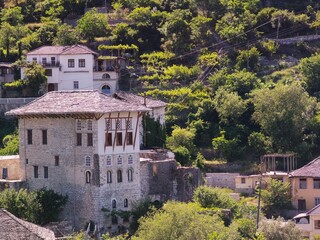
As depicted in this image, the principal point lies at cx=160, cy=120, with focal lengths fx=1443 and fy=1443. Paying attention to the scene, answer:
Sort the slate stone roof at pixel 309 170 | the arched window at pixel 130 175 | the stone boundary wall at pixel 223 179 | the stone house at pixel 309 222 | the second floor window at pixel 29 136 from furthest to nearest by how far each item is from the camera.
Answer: the stone boundary wall at pixel 223 179, the slate stone roof at pixel 309 170, the stone house at pixel 309 222, the second floor window at pixel 29 136, the arched window at pixel 130 175

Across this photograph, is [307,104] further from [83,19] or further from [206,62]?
[83,19]

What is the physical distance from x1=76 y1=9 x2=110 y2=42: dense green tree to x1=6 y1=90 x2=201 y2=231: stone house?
29.3 metres

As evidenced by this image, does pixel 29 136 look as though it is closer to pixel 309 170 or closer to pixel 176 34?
pixel 309 170

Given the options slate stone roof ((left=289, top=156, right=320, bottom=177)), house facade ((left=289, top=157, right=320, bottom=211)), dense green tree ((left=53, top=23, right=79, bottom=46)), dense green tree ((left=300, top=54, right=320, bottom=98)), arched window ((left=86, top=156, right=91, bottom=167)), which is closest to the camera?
arched window ((left=86, top=156, right=91, bottom=167))

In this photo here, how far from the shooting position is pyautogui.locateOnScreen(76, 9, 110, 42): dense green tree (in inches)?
4434

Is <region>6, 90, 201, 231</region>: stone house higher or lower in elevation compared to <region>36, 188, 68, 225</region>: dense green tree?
higher

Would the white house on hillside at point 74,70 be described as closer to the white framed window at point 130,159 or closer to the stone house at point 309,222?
the white framed window at point 130,159

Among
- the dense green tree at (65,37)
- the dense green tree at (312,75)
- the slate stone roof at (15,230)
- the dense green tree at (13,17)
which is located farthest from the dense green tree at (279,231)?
the dense green tree at (13,17)

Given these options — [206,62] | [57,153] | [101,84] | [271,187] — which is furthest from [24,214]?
[206,62]

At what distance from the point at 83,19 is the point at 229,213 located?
35.5 meters

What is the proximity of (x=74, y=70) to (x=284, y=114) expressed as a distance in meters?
15.6

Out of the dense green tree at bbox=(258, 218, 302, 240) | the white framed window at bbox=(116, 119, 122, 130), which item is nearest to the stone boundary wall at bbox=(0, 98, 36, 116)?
the white framed window at bbox=(116, 119, 122, 130)

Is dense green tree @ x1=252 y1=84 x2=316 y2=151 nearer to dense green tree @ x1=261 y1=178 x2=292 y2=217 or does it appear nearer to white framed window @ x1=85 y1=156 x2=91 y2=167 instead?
dense green tree @ x1=261 y1=178 x2=292 y2=217

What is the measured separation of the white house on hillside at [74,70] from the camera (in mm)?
102688
